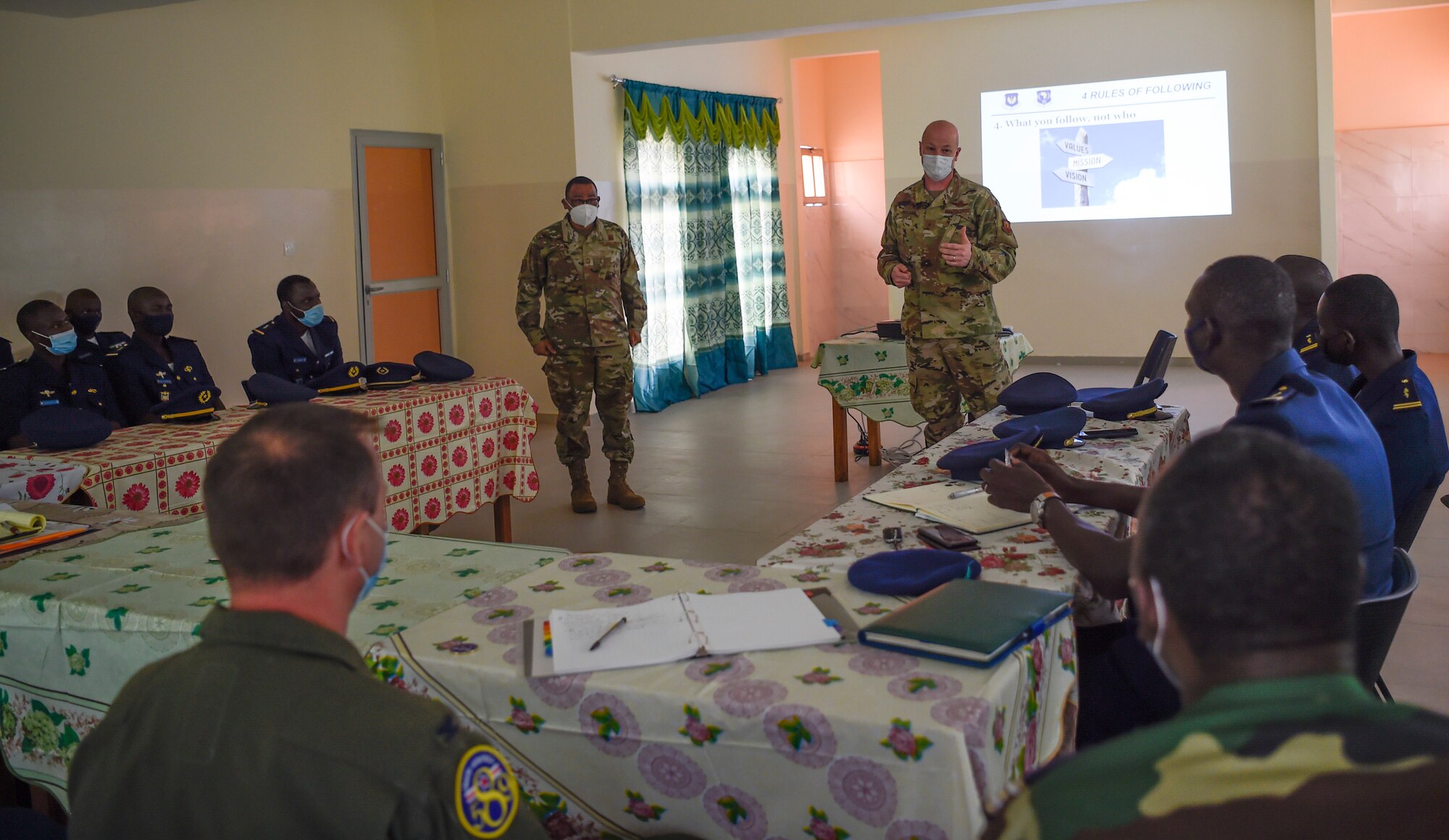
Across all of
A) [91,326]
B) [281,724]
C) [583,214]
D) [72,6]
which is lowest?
[281,724]

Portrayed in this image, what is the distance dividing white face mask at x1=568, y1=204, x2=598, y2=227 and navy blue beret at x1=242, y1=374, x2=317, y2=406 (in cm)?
163

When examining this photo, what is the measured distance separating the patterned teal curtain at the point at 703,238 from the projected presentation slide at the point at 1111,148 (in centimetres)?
195

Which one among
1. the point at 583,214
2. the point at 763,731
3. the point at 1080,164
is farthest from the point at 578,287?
the point at 1080,164

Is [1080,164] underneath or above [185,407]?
above

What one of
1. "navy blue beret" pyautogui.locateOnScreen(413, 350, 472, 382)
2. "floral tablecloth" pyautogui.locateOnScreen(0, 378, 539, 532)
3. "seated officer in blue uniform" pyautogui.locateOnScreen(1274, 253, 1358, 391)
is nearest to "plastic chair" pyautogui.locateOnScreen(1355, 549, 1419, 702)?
"seated officer in blue uniform" pyautogui.locateOnScreen(1274, 253, 1358, 391)

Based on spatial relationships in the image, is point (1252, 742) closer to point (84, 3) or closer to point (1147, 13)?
point (84, 3)

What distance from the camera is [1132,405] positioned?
3.36 meters

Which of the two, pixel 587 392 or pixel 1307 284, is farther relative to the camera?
pixel 587 392

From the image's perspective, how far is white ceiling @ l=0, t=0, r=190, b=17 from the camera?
5.14 metres

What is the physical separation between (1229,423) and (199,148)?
596 centimetres

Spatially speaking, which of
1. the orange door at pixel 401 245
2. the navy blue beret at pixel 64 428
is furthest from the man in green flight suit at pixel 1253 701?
the orange door at pixel 401 245

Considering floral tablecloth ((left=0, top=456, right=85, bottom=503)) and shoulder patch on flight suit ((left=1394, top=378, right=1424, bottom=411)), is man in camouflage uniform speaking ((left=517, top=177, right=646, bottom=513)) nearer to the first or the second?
floral tablecloth ((left=0, top=456, right=85, bottom=503))

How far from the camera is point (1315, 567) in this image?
903mm

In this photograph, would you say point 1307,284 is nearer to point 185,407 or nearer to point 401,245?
point 185,407
